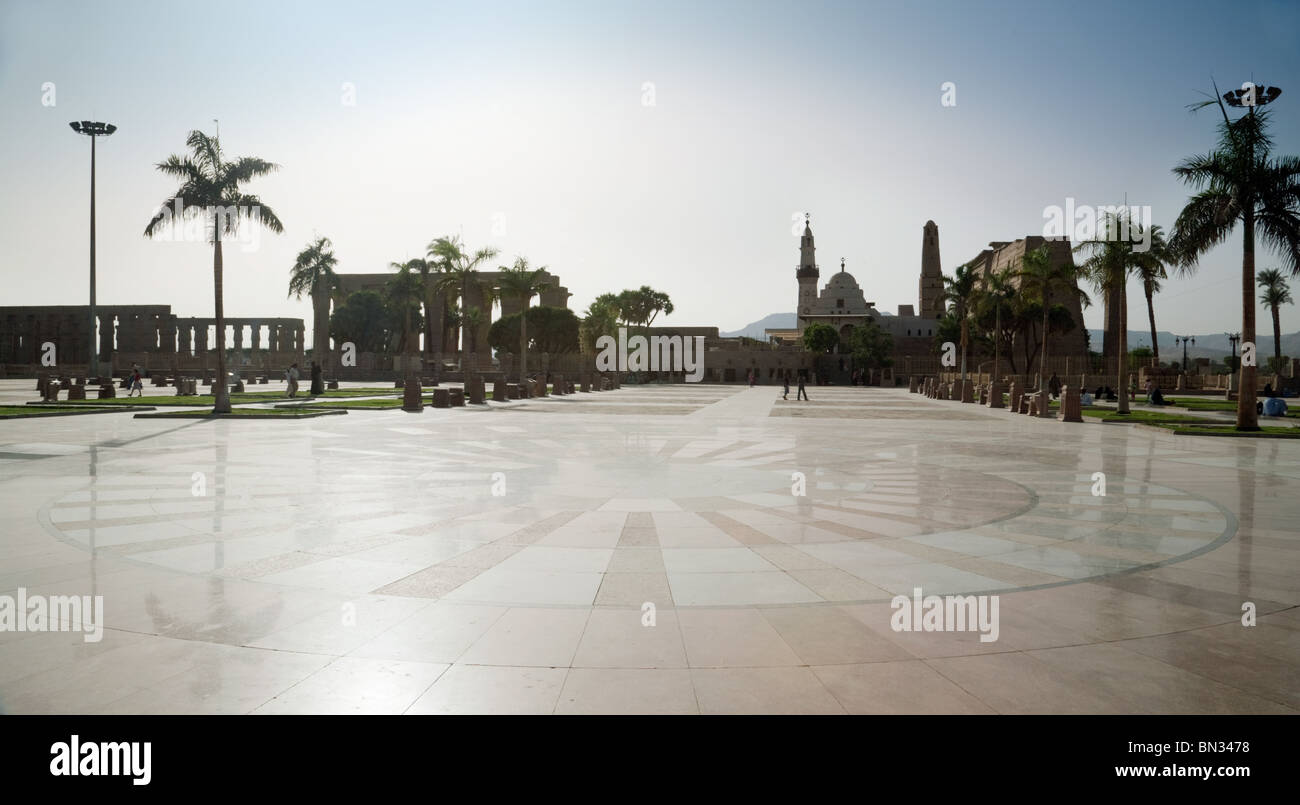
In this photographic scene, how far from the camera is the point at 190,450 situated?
14.8 metres

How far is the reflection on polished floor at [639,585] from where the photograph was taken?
3.96 meters

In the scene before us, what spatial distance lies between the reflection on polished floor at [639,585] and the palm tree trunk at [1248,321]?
9.67m

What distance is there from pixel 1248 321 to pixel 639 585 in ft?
75.3

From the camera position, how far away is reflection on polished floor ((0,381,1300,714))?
13.0ft

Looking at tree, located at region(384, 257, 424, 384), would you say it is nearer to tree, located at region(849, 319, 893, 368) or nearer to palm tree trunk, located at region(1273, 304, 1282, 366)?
tree, located at region(849, 319, 893, 368)

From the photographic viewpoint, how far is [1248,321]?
21.0 metres

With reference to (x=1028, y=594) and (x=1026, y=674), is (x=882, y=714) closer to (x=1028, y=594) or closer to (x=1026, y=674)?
(x=1026, y=674)

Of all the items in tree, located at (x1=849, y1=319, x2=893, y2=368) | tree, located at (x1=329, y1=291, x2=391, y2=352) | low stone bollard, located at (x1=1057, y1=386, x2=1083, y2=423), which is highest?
tree, located at (x1=329, y1=291, x2=391, y2=352)

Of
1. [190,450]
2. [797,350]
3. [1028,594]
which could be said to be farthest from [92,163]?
[797,350]

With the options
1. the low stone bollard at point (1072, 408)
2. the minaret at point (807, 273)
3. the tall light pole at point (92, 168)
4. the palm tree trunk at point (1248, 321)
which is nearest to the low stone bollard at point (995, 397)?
the low stone bollard at point (1072, 408)

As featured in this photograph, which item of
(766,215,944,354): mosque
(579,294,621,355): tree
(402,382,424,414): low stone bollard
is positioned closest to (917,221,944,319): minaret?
(766,215,944,354): mosque

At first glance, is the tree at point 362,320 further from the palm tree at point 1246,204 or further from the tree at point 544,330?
the palm tree at point 1246,204

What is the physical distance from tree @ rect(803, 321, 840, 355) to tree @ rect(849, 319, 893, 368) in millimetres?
4990

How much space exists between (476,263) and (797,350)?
6491 centimetres
